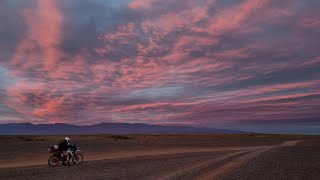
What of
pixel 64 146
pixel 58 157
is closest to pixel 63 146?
pixel 64 146

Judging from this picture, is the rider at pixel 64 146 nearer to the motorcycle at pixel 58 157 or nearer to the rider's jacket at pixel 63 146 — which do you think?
the rider's jacket at pixel 63 146

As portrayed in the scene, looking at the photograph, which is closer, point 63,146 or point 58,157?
point 58,157

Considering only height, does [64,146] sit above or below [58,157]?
above

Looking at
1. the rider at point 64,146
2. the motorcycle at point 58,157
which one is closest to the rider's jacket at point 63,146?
the rider at point 64,146

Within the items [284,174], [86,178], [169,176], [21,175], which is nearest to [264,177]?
[284,174]

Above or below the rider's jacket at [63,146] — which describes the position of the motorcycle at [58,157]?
below

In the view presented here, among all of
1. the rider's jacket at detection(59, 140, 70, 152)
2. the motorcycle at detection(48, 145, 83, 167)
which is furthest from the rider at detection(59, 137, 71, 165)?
the motorcycle at detection(48, 145, 83, 167)

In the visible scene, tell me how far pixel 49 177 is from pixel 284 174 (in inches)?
589

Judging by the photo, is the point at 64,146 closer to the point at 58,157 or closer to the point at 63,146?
the point at 63,146

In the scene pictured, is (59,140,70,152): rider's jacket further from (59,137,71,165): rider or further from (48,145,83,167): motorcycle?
(48,145,83,167): motorcycle

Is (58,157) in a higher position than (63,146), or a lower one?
lower

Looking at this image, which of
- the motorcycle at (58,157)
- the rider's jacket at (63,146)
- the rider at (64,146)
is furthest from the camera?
the rider's jacket at (63,146)

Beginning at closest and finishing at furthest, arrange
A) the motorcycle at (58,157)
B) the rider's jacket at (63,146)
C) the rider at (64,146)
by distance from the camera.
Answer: the motorcycle at (58,157) → the rider at (64,146) → the rider's jacket at (63,146)

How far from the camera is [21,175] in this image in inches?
1096
